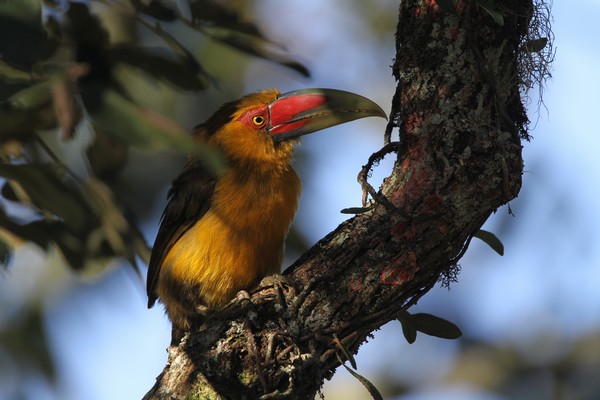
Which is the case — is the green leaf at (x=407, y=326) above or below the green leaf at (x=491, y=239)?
below

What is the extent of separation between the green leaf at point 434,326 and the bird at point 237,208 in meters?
0.85

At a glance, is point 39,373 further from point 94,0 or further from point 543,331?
point 543,331

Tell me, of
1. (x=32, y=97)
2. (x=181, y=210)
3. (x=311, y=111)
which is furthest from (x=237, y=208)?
(x=32, y=97)

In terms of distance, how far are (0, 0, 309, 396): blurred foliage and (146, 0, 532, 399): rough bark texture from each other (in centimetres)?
45

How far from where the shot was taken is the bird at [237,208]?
3570 millimetres

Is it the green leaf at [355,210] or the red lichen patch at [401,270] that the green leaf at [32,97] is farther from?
the red lichen patch at [401,270]

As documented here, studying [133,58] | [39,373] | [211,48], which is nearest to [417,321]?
[133,58]

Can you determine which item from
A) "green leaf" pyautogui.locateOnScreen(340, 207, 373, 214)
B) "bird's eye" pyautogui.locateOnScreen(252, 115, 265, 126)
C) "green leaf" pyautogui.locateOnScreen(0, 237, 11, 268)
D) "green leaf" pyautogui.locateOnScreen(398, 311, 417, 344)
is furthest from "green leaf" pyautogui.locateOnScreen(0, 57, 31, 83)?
"bird's eye" pyautogui.locateOnScreen(252, 115, 265, 126)

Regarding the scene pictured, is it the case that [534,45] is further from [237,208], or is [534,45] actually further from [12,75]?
[12,75]

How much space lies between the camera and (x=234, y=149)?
4.05m

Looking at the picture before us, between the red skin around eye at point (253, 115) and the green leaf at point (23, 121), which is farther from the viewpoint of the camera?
the red skin around eye at point (253, 115)

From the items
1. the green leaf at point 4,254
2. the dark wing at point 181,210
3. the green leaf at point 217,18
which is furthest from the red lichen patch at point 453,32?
the green leaf at point 4,254

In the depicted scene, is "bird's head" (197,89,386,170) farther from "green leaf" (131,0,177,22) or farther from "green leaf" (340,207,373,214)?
"green leaf" (131,0,177,22)

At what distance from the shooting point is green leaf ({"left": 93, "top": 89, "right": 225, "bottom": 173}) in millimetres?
1624
